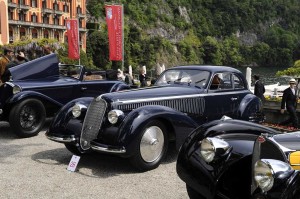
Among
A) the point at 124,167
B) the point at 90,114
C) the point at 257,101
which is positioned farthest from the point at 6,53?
the point at 257,101

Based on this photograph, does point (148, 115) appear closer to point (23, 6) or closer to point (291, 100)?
point (291, 100)

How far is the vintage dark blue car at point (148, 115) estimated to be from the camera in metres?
5.69

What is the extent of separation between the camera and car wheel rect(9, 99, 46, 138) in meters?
8.17

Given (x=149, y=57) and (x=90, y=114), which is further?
(x=149, y=57)

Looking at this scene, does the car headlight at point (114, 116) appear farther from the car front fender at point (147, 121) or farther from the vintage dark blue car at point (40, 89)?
the vintage dark blue car at point (40, 89)

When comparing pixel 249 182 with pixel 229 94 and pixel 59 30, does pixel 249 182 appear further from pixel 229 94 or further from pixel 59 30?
pixel 59 30

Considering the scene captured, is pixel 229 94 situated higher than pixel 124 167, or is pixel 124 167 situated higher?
pixel 229 94

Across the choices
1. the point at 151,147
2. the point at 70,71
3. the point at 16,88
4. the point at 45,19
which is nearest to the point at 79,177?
the point at 151,147

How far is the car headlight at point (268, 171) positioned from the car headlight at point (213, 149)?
0.97 metres

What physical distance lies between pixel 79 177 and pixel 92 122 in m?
0.95

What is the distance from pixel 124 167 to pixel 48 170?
1.26 meters

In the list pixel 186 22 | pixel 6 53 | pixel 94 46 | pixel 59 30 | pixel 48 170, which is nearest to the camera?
pixel 48 170

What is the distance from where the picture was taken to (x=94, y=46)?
72875 mm

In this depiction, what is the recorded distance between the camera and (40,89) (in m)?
8.86
